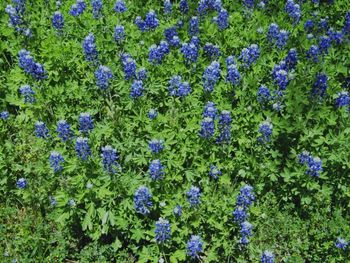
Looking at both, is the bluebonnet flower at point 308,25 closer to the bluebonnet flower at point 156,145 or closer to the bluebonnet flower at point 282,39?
the bluebonnet flower at point 282,39

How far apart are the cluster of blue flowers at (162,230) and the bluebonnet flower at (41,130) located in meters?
1.40

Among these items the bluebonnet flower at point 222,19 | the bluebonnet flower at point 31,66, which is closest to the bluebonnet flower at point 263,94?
the bluebonnet flower at point 222,19

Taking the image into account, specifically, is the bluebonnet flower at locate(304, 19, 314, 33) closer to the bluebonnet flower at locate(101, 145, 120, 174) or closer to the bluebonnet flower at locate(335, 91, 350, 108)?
the bluebonnet flower at locate(335, 91, 350, 108)

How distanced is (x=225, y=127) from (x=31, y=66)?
192 cm

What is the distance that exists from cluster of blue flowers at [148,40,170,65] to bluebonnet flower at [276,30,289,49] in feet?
3.69

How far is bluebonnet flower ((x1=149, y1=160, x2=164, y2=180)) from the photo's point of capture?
3.89 meters

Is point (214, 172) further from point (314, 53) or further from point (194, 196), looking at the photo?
point (314, 53)

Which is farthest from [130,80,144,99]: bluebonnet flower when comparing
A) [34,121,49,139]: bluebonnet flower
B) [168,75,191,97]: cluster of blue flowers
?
[34,121,49,139]: bluebonnet flower

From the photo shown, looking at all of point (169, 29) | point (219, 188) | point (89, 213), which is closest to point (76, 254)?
point (89, 213)

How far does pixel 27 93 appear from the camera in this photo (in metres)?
4.70

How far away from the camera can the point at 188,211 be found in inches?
160

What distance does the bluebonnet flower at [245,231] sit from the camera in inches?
155

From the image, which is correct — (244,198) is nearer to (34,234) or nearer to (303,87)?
(303,87)

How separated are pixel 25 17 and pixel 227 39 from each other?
219 cm
